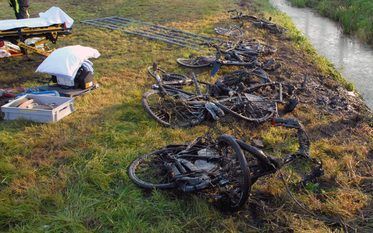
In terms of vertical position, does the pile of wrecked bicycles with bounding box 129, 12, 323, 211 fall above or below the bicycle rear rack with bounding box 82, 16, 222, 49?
below

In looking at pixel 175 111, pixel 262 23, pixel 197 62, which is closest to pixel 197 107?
pixel 175 111

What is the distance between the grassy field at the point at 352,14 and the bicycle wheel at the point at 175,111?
10608mm

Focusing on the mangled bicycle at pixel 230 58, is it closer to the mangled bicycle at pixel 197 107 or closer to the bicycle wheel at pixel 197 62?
the bicycle wheel at pixel 197 62

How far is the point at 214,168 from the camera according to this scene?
4301 millimetres

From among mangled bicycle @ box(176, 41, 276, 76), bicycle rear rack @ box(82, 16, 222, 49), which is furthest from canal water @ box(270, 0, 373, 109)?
bicycle rear rack @ box(82, 16, 222, 49)

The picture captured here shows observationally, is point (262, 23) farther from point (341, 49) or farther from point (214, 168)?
point (214, 168)

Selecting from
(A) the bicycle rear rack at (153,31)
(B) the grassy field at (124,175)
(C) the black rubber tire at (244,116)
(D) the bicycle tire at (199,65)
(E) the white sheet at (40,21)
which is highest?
(E) the white sheet at (40,21)

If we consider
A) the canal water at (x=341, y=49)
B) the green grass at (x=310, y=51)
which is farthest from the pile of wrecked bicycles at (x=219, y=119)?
the canal water at (x=341, y=49)

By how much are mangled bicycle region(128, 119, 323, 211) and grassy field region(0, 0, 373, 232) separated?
0.18 metres

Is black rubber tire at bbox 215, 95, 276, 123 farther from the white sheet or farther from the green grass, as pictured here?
the white sheet

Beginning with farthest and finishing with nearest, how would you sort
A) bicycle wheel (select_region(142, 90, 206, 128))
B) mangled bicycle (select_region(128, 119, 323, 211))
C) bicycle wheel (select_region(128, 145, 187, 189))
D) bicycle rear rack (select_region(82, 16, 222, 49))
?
bicycle rear rack (select_region(82, 16, 222, 49))
bicycle wheel (select_region(142, 90, 206, 128))
bicycle wheel (select_region(128, 145, 187, 189))
mangled bicycle (select_region(128, 119, 323, 211))

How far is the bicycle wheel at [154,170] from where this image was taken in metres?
4.45

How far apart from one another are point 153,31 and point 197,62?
3.51 metres

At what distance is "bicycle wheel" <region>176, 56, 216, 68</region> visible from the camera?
29.4ft
